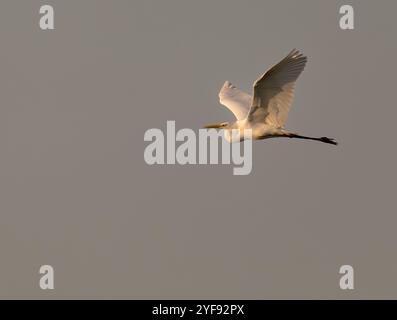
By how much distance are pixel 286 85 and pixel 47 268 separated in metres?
9.77

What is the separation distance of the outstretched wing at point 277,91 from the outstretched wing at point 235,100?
175cm

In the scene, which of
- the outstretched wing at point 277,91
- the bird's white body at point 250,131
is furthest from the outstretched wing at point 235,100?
the outstretched wing at point 277,91

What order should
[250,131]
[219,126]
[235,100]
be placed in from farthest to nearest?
[235,100], [219,126], [250,131]

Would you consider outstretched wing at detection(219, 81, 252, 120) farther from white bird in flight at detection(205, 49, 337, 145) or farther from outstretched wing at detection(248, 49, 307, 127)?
outstretched wing at detection(248, 49, 307, 127)

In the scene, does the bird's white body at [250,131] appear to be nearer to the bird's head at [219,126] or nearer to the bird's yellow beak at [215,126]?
the bird's head at [219,126]

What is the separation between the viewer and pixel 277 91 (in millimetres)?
19828

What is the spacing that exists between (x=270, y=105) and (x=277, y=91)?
1.81 ft

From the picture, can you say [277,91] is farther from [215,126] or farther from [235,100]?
[235,100]

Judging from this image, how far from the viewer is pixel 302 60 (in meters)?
18.7

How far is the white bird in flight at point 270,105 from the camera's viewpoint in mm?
18984

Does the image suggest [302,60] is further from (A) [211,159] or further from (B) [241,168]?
(B) [241,168]

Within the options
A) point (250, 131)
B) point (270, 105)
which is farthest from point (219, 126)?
point (270, 105)
